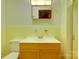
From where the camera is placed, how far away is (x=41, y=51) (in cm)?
260

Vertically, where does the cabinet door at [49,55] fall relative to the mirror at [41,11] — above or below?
below

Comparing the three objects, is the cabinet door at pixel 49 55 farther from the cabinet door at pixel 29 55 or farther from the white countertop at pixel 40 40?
the white countertop at pixel 40 40

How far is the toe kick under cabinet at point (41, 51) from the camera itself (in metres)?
2.58

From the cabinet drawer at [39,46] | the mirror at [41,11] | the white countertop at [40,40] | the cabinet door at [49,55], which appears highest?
the mirror at [41,11]

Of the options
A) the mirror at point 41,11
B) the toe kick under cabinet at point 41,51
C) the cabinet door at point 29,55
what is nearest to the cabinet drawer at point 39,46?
the toe kick under cabinet at point 41,51

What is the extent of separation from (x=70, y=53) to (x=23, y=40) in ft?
2.95

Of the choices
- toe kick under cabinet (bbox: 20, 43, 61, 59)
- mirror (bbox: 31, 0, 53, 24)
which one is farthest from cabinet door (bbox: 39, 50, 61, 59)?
mirror (bbox: 31, 0, 53, 24)

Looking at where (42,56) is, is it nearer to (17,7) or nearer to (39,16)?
(39,16)

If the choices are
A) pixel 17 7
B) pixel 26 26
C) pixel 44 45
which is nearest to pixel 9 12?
pixel 17 7

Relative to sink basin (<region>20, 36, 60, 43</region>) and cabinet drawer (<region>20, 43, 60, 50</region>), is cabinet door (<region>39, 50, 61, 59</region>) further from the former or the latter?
sink basin (<region>20, 36, 60, 43</region>)

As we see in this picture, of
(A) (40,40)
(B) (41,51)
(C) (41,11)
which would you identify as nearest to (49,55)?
(B) (41,51)

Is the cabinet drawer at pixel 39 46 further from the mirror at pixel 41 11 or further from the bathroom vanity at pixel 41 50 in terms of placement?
the mirror at pixel 41 11

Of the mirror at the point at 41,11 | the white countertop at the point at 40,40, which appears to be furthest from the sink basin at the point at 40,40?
the mirror at the point at 41,11

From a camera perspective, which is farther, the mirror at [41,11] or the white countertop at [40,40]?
the mirror at [41,11]
